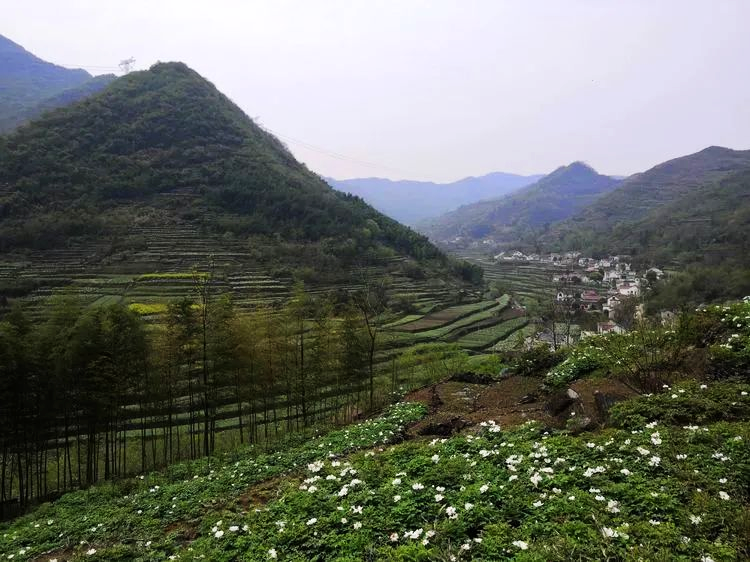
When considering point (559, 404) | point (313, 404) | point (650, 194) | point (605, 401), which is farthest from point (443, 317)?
point (650, 194)

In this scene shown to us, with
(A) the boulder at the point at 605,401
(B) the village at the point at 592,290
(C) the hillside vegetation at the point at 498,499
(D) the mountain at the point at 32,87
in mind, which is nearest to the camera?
(C) the hillside vegetation at the point at 498,499

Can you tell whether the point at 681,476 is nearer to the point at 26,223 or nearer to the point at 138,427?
the point at 138,427

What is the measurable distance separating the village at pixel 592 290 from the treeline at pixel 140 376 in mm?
25319

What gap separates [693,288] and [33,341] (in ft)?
228

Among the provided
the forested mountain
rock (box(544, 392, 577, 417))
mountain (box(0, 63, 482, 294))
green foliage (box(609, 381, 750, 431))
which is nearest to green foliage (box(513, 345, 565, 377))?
rock (box(544, 392, 577, 417))

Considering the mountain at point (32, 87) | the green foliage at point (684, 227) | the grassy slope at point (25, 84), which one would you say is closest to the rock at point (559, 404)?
the green foliage at point (684, 227)

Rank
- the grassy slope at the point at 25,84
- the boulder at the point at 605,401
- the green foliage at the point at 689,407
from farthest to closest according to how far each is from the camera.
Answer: the grassy slope at the point at 25,84 → the boulder at the point at 605,401 → the green foliage at the point at 689,407

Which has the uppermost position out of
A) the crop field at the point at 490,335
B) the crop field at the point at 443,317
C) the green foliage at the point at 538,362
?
the green foliage at the point at 538,362

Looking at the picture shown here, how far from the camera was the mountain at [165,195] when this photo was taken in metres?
54.5

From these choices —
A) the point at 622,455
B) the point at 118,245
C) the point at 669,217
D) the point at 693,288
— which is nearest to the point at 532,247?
the point at 669,217

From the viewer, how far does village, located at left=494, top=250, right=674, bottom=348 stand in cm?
4769

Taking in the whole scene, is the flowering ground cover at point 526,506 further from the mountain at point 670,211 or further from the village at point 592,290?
the mountain at point 670,211

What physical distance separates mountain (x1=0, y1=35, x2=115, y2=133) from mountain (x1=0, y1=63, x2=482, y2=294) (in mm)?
36823

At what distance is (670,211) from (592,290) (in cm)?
6169
